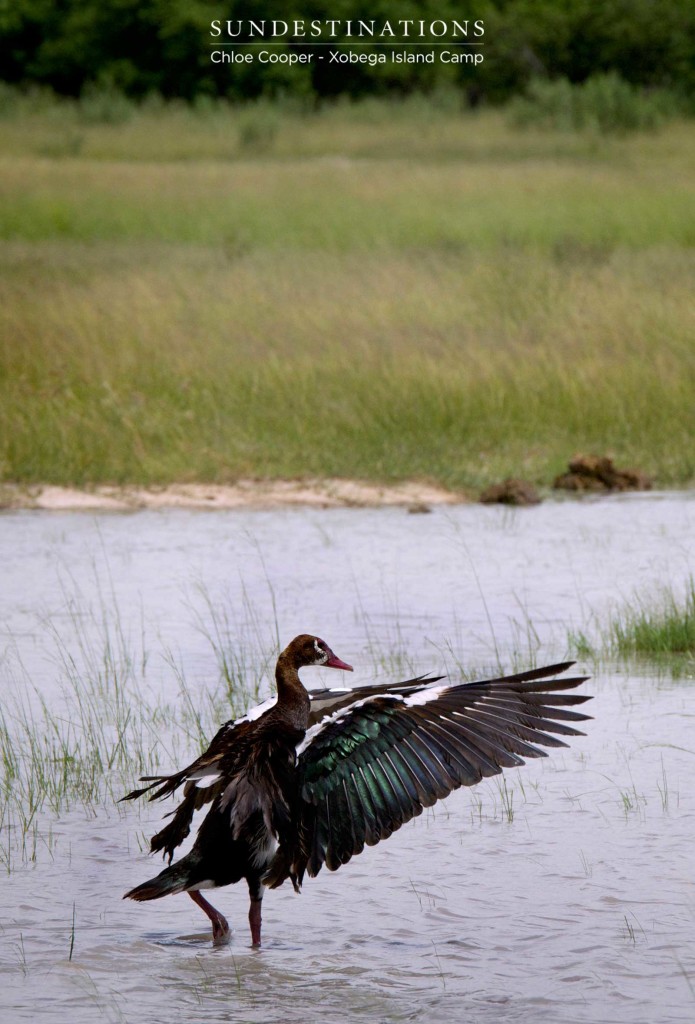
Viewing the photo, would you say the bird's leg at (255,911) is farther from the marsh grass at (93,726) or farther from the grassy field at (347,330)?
the grassy field at (347,330)

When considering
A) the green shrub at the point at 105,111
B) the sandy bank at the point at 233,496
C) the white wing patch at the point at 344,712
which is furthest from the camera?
the green shrub at the point at 105,111

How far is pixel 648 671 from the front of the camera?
6816 mm

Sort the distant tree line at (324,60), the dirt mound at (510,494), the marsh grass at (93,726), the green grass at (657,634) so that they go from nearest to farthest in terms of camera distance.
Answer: the marsh grass at (93,726)
the green grass at (657,634)
the dirt mound at (510,494)
the distant tree line at (324,60)

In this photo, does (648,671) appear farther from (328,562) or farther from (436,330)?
(436,330)

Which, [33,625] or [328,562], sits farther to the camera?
[328,562]

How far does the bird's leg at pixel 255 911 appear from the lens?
4.29 m

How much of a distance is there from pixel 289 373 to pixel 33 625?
5.37 meters

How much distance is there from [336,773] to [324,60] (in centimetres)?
3424

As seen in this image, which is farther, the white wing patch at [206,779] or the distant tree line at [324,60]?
the distant tree line at [324,60]

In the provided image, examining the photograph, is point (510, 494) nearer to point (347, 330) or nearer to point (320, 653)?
point (347, 330)

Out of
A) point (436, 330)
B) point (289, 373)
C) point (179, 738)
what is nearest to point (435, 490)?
point (289, 373)

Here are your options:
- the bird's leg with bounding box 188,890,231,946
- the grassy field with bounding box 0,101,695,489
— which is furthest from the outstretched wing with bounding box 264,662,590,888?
the grassy field with bounding box 0,101,695,489

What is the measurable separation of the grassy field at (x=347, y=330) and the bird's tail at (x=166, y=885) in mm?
7098

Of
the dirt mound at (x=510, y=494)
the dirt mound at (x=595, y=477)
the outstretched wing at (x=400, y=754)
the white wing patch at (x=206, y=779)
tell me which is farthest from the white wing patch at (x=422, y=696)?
the dirt mound at (x=595, y=477)
